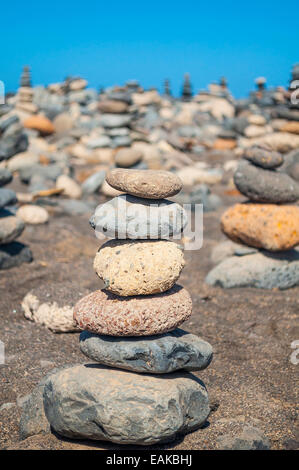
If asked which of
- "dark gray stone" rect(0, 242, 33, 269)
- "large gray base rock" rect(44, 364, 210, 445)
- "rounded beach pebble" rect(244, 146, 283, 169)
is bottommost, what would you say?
"dark gray stone" rect(0, 242, 33, 269)

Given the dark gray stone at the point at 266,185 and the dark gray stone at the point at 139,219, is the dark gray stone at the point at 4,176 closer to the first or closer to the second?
the dark gray stone at the point at 266,185

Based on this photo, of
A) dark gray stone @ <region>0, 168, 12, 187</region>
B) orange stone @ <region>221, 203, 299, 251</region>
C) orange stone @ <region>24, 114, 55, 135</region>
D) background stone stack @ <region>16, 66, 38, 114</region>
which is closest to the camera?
orange stone @ <region>221, 203, 299, 251</region>

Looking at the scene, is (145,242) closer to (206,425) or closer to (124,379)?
(124,379)

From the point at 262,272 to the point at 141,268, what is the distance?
3.88 m

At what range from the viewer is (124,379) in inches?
160

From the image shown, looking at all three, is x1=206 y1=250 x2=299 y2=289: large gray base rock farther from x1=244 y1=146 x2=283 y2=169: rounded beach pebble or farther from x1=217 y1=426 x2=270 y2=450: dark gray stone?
x1=217 y1=426 x2=270 y2=450: dark gray stone

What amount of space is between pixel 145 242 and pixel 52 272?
3979 mm

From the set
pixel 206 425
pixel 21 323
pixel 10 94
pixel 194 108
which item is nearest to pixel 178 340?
pixel 206 425

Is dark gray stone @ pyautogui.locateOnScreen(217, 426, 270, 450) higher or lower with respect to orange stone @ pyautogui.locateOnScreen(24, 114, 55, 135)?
higher

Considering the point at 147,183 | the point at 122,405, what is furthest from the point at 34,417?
the point at 147,183

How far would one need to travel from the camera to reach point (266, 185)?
25.1ft

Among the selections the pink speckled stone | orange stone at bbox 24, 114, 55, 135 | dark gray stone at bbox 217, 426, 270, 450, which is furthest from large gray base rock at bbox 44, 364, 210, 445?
orange stone at bbox 24, 114, 55, 135

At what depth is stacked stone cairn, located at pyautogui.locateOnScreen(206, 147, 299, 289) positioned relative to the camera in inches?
298

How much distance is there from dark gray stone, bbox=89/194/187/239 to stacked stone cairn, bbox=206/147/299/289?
3.33m
